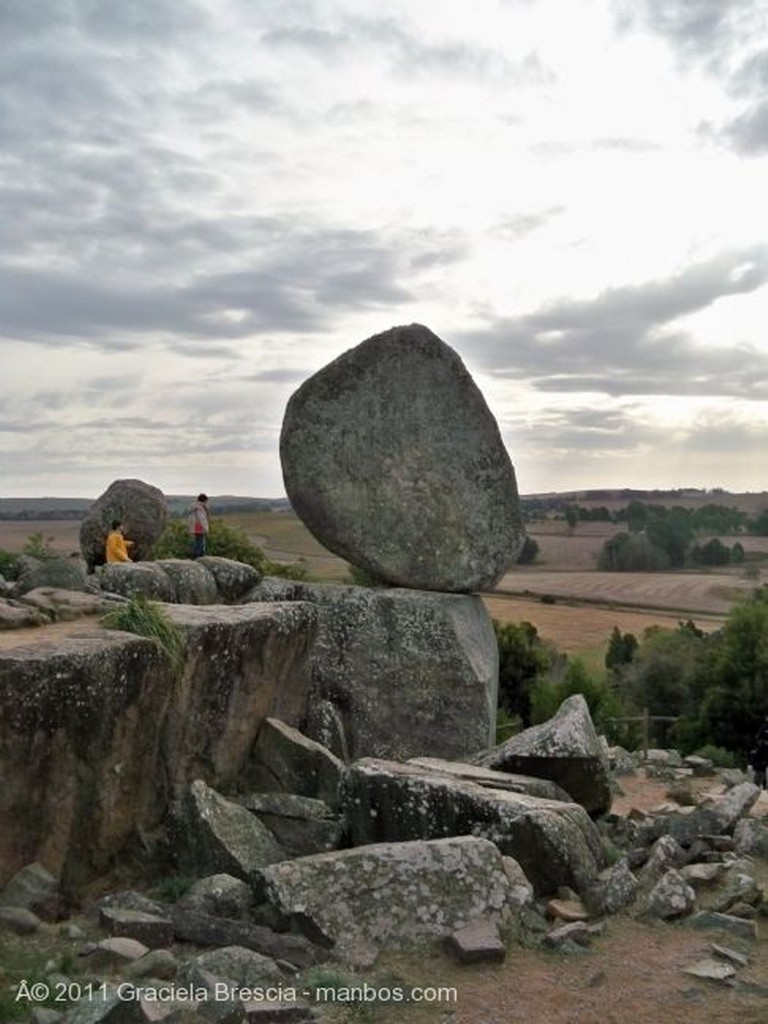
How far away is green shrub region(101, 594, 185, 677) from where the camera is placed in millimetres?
10234

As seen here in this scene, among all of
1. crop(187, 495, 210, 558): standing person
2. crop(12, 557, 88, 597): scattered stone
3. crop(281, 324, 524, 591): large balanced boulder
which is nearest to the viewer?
crop(12, 557, 88, 597): scattered stone

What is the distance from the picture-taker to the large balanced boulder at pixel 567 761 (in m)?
11.4

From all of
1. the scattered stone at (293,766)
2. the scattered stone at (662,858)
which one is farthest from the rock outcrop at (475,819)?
the scattered stone at (293,766)

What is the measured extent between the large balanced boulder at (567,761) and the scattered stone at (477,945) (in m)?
3.15

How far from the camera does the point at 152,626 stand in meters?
10.3

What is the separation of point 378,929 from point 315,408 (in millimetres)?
7933

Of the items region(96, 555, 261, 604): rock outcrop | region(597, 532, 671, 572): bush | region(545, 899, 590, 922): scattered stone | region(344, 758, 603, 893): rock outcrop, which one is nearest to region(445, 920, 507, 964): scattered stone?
region(545, 899, 590, 922): scattered stone

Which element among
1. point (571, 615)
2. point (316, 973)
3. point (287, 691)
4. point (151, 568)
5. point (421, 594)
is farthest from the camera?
point (571, 615)

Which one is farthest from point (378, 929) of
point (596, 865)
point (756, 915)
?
point (756, 915)

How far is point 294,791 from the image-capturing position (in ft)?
36.8

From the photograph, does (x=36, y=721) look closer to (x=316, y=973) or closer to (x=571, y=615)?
(x=316, y=973)

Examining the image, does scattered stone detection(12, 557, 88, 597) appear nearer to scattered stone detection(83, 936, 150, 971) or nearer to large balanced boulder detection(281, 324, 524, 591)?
large balanced boulder detection(281, 324, 524, 591)

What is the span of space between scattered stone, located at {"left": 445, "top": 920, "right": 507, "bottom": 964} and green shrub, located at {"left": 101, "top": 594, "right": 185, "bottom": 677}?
3339 mm

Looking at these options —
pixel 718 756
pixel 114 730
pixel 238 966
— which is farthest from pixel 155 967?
pixel 718 756
